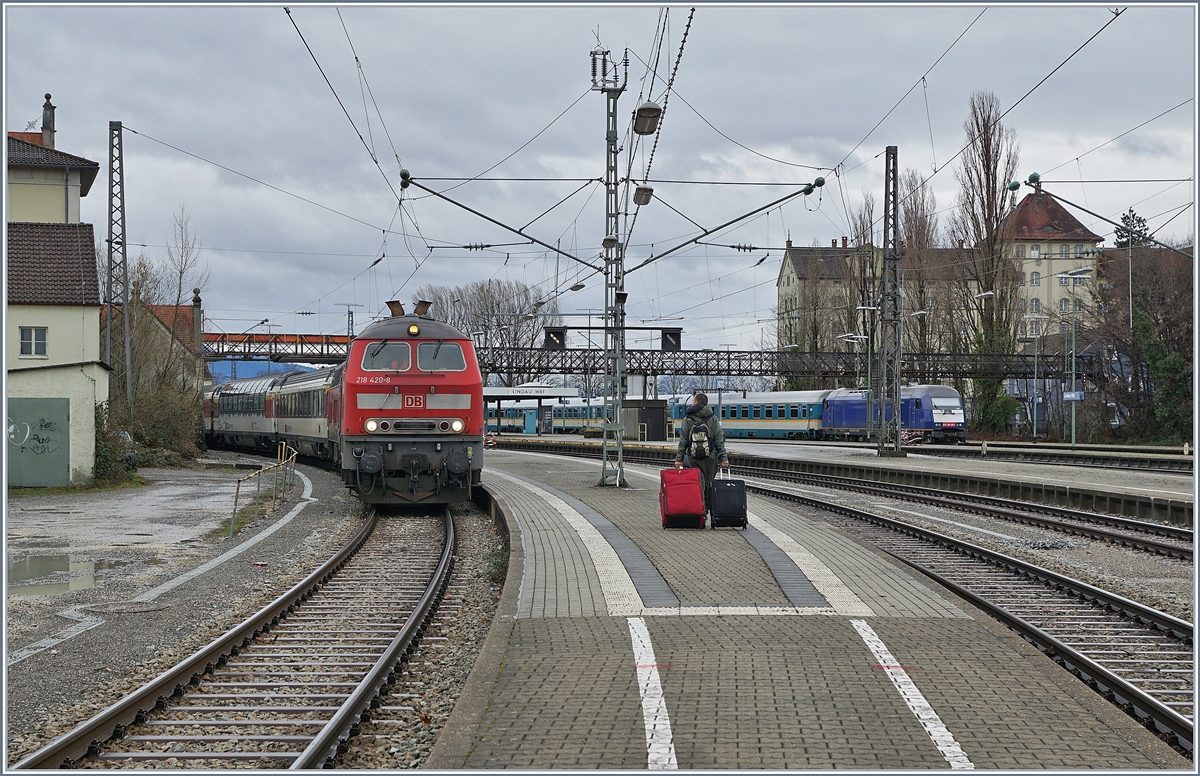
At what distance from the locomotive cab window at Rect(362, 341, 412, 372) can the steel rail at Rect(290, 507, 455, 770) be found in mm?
7327

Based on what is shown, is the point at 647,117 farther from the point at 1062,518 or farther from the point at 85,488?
the point at 85,488

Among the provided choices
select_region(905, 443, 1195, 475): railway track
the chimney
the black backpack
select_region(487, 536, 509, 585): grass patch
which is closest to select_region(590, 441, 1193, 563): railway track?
the black backpack

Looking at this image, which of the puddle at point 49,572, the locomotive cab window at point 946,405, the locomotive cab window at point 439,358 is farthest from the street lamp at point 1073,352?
the puddle at point 49,572

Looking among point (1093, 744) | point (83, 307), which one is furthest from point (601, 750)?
point (83, 307)

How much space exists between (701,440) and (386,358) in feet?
21.9

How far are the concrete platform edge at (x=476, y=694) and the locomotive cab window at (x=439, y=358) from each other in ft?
27.0

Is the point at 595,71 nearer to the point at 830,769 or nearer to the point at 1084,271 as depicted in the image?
the point at 830,769

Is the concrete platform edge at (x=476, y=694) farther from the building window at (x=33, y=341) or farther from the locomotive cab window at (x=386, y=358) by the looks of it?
the building window at (x=33, y=341)

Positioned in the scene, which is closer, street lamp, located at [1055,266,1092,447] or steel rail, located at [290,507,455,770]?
steel rail, located at [290,507,455,770]

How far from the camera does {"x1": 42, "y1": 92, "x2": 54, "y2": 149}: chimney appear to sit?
139ft

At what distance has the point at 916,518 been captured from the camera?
19.5m

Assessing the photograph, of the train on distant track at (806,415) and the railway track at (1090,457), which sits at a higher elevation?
the train on distant track at (806,415)

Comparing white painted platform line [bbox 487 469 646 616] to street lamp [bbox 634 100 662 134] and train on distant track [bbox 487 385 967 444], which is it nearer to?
street lamp [bbox 634 100 662 134]

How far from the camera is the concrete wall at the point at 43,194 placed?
34.0m
